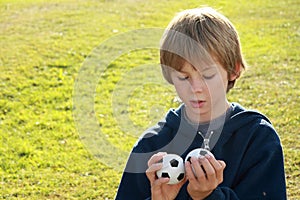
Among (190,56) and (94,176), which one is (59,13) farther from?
(190,56)

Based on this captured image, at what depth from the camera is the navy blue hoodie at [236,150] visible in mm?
3131

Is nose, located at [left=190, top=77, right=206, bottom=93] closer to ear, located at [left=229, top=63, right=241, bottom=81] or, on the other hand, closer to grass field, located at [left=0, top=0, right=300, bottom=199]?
ear, located at [left=229, top=63, right=241, bottom=81]

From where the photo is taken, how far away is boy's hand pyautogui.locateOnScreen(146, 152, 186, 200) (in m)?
2.94

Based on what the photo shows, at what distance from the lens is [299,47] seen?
10820 millimetres

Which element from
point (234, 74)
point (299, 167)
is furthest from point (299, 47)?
point (234, 74)

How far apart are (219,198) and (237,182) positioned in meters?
0.31

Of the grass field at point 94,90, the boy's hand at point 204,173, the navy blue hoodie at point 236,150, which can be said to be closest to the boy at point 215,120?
the navy blue hoodie at point 236,150

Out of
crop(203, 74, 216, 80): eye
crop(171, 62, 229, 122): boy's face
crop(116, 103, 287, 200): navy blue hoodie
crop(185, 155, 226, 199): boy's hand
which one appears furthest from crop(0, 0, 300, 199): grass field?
crop(185, 155, 226, 199): boy's hand

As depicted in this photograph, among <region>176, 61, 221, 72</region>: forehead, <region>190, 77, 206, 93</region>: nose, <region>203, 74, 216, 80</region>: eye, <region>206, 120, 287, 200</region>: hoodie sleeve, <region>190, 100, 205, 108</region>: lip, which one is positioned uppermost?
<region>176, 61, 221, 72</region>: forehead

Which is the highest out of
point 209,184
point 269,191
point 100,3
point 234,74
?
point 234,74

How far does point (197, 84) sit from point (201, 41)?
24 centimetres

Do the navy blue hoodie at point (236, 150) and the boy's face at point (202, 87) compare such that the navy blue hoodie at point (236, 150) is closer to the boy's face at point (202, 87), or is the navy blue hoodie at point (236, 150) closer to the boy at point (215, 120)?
the boy at point (215, 120)

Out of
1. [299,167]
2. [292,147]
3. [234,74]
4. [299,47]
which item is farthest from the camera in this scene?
[299,47]

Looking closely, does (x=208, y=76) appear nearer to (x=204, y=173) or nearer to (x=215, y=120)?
(x=215, y=120)
